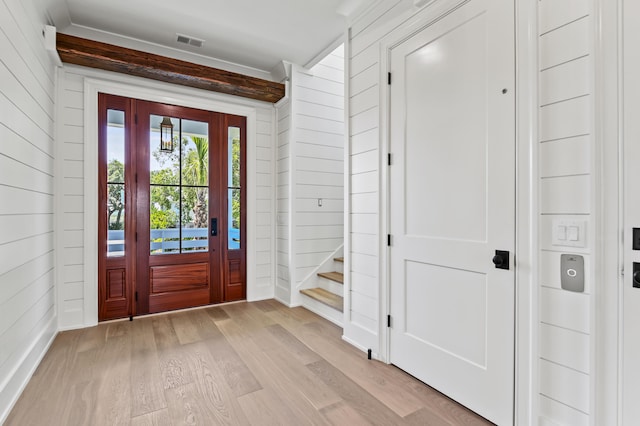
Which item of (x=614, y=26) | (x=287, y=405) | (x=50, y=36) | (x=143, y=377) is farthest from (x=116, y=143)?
(x=614, y=26)

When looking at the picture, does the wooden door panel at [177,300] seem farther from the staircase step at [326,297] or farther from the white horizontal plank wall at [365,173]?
the white horizontal plank wall at [365,173]

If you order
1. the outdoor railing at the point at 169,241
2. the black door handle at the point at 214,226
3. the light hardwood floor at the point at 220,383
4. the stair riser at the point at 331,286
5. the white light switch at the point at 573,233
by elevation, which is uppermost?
the white light switch at the point at 573,233

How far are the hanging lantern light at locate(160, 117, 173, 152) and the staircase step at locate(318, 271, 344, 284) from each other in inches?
90.5

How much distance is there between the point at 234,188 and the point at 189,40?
1.66 metres

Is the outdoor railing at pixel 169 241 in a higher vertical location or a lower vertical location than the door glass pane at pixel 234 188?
lower

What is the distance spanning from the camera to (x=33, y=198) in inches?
93.3

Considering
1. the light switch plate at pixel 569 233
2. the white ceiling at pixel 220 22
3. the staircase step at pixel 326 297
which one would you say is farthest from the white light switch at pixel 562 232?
the white ceiling at pixel 220 22

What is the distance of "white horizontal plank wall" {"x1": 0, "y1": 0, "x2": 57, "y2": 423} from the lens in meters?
1.82

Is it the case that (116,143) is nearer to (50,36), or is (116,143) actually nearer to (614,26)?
(50,36)

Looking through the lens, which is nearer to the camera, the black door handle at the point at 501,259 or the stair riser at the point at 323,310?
the black door handle at the point at 501,259

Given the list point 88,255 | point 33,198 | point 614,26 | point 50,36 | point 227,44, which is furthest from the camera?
point 227,44

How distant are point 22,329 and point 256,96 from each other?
305cm

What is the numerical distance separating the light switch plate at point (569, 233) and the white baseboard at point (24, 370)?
3.04m

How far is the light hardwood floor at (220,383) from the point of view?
1.80m
